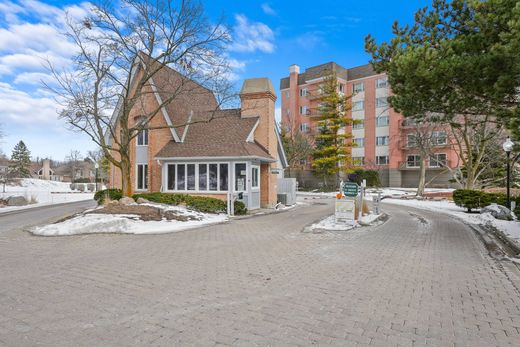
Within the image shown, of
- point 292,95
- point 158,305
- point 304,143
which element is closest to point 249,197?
point 158,305

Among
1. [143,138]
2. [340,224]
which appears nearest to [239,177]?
[143,138]

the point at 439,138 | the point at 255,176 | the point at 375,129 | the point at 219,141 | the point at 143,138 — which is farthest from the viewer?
the point at 375,129

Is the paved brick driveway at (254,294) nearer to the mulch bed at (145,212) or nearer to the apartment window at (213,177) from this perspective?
the mulch bed at (145,212)

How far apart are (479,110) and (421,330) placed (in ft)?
29.9

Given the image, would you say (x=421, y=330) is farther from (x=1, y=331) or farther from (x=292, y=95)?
(x=292, y=95)

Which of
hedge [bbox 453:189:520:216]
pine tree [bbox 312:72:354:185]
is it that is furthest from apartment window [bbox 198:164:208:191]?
pine tree [bbox 312:72:354:185]

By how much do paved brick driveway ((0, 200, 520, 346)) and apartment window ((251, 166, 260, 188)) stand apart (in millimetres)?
9379

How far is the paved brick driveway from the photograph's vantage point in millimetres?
3926

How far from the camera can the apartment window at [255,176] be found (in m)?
18.8

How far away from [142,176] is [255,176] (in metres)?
6.52

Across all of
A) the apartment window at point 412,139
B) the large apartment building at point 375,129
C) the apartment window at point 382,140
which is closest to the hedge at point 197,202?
the apartment window at point 412,139

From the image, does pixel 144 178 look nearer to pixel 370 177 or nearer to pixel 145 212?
pixel 145 212

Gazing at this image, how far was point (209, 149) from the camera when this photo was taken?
18.2 metres

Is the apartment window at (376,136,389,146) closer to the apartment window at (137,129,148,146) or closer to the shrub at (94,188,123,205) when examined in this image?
the apartment window at (137,129,148,146)
